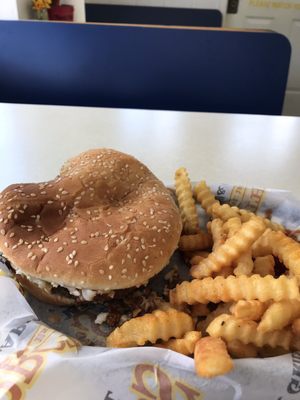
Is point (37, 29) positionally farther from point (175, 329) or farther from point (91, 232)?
point (175, 329)

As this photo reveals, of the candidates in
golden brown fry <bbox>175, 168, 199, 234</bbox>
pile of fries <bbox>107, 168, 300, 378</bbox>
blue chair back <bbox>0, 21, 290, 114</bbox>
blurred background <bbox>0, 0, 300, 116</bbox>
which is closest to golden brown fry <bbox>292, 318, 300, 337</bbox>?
pile of fries <bbox>107, 168, 300, 378</bbox>

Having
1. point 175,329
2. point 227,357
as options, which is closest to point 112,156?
point 175,329

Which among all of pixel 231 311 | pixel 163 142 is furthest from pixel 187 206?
pixel 163 142

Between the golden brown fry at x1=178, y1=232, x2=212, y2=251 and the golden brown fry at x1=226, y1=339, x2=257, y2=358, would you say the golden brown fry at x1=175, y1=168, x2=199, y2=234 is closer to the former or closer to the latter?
the golden brown fry at x1=178, y1=232, x2=212, y2=251

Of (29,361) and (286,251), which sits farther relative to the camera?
(286,251)

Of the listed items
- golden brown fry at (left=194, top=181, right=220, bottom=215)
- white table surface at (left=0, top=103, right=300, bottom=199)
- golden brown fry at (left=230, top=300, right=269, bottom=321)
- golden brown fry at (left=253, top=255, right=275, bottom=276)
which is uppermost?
golden brown fry at (left=230, top=300, right=269, bottom=321)

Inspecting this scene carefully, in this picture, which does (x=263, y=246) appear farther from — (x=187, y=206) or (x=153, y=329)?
(x=153, y=329)
